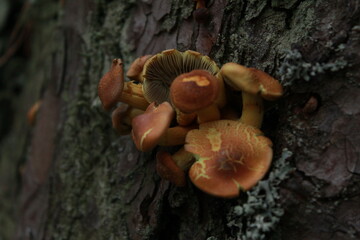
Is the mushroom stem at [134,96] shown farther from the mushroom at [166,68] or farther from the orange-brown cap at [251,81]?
the orange-brown cap at [251,81]

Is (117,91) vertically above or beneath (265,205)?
above

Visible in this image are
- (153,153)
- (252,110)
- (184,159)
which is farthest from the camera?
(153,153)

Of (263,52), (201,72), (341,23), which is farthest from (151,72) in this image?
(341,23)

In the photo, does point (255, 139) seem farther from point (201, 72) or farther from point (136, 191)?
point (136, 191)

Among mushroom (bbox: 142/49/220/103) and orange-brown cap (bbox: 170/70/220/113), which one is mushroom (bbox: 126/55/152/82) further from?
orange-brown cap (bbox: 170/70/220/113)

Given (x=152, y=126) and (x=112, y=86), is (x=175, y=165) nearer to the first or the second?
(x=152, y=126)

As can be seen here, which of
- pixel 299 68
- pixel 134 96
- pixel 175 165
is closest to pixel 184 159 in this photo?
pixel 175 165
